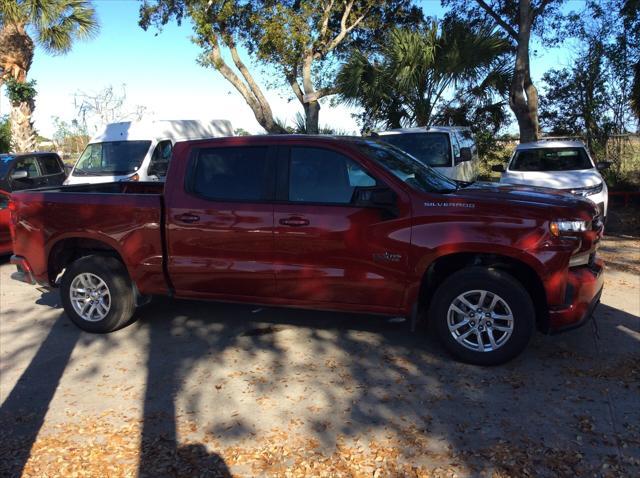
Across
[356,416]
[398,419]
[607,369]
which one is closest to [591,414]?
[607,369]

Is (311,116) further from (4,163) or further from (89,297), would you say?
(89,297)

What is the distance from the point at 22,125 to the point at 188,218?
15.4 metres

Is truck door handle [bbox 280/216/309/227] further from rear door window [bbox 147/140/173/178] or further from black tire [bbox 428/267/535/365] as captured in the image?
rear door window [bbox 147/140/173/178]

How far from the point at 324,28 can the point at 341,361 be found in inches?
531

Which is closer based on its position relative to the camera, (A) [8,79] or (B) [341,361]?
(B) [341,361]

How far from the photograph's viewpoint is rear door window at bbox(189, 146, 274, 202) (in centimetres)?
490

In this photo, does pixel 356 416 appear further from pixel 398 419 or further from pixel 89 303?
pixel 89 303

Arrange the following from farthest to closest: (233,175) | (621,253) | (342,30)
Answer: (342,30), (621,253), (233,175)

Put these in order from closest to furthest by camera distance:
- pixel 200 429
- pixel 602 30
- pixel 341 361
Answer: pixel 200 429
pixel 341 361
pixel 602 30

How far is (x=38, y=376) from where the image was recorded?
4.63 m

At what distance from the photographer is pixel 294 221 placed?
467 cm

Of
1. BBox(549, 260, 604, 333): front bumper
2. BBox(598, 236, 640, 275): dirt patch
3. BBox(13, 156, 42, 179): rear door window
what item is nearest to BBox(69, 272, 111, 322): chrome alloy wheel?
BBox(549, 260, 604, 333): front bumper

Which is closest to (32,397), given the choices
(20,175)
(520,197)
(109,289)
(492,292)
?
(109,289)

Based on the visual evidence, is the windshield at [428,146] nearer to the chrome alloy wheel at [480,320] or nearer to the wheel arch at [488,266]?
the wheel arch at [488,266]
